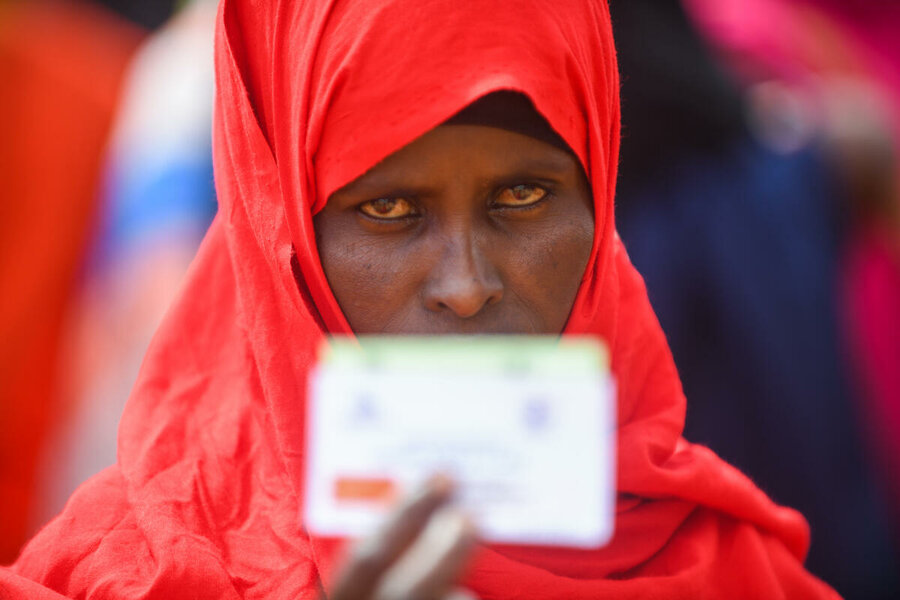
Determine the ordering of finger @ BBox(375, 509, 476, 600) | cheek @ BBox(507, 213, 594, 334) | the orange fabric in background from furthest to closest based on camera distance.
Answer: the orange fabric in background < cheek @ BBox(507, 213, 594, 334) < finger @ BBox(375, 509, 476, 600)

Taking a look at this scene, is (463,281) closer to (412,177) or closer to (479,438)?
(412,177)

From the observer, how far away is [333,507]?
36.6 inches

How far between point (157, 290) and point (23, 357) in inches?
19.9

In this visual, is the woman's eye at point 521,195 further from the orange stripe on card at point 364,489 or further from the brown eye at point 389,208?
the orange stripe on card at point 364,489

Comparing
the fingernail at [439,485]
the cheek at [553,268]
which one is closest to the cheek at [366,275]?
the cheek at [553,268]

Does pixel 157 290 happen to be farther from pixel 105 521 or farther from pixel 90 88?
pixel 105 521

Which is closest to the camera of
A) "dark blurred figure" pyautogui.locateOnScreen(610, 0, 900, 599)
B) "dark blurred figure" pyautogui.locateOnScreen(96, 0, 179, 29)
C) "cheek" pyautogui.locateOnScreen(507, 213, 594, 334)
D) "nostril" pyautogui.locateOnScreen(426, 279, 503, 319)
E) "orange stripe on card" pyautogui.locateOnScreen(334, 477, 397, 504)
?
"orange stripe on card" pyautogui.locateOnScreen(334, 477, 397, 504)

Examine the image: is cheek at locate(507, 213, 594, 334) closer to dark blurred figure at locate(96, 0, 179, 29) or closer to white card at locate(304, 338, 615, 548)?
white card at locate(304, 338, 615, 548)

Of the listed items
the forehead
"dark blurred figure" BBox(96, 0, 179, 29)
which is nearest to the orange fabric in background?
"dark blurred figure" BBox(96, 0, 179, 29)

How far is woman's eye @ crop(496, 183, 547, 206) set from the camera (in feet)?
4.12

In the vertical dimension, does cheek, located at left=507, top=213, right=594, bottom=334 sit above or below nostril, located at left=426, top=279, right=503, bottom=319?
below

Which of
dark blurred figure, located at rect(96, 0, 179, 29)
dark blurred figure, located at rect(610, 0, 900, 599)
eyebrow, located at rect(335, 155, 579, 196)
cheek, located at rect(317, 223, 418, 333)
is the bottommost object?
dark blurred figure, located at rect(610, 0, 900, 599)

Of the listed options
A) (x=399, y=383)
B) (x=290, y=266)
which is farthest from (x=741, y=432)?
(x=399, y=383)

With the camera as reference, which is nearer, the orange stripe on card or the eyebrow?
the orange stripe on card
